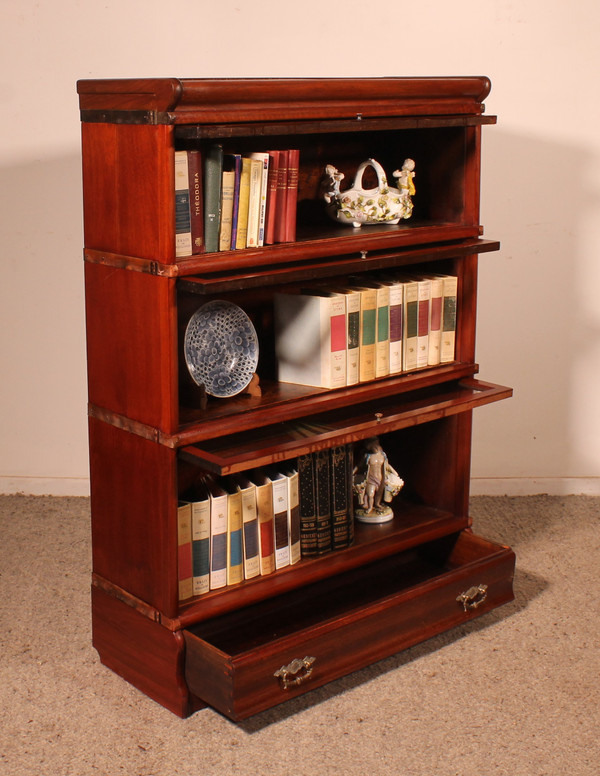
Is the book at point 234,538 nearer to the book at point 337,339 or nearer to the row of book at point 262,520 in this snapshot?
the row of book at point 262,520

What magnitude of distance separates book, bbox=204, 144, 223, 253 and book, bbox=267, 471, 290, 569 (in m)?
0.63

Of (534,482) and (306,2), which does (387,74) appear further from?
(534,482)

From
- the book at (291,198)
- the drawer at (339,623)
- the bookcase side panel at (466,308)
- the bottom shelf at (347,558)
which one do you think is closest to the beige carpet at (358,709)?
the drawer at (339,623)

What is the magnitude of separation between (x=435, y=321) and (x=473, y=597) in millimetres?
746

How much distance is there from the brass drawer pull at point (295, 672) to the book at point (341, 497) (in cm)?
44

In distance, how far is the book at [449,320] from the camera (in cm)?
284

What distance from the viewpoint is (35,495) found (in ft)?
12.1

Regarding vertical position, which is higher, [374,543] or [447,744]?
[374,543]

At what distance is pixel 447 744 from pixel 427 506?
89 cm

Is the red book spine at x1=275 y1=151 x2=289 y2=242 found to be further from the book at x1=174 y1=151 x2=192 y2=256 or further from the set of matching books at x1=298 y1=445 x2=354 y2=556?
the set of matching books at x1=298 y1=445 x2=354 y2=556

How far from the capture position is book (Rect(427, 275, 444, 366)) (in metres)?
2.81

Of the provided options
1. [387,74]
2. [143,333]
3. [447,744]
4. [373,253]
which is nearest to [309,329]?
[373,253]

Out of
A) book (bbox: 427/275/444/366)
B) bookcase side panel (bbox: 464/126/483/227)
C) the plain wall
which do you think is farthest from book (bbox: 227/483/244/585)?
the plain wall

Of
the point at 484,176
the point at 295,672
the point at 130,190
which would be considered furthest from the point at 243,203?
the point at 484,176
